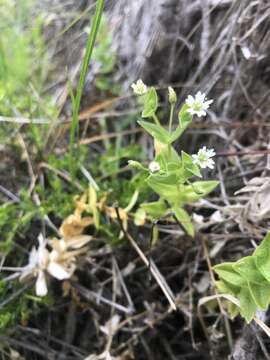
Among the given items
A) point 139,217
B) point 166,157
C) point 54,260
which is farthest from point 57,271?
point 166,157

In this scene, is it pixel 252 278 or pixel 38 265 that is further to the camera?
pixel 38 265

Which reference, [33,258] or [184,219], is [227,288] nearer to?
[184,219]

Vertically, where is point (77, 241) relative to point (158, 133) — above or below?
below

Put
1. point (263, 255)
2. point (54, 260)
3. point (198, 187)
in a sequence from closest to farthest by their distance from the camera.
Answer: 1. point (263, 255)
2. point (198, 187)
3. point (54, 260)

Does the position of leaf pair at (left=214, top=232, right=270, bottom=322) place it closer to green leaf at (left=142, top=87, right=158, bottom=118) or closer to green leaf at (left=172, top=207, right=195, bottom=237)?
green leaf at (left=172, top=207, right=195, bottom=237)

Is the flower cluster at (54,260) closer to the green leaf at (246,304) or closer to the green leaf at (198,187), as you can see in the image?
the green leaf at (198,187)

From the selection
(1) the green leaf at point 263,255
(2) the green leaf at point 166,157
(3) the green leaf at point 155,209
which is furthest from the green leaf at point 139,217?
(1) the green leaf at point 263,255
